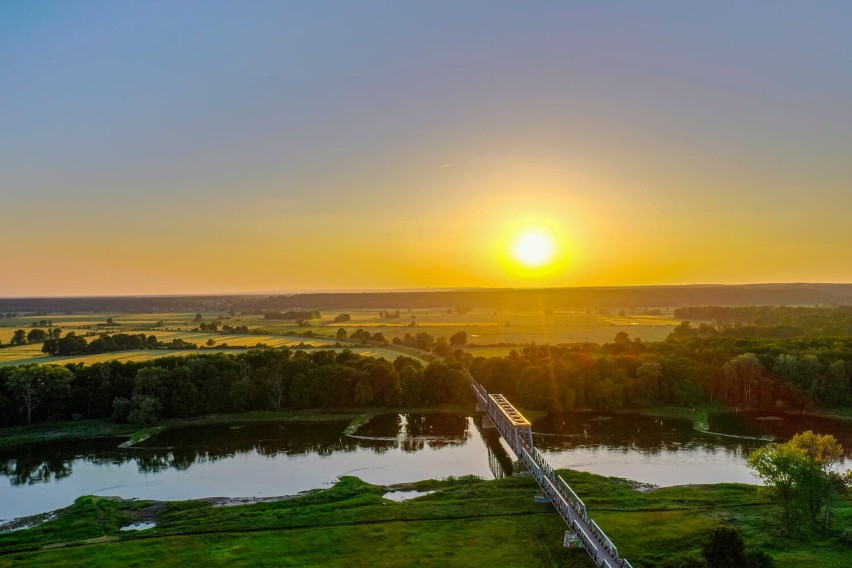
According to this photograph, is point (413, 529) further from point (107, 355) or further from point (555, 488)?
point (107, 355)

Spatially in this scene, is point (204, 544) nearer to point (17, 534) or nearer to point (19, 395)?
point (17, 534)

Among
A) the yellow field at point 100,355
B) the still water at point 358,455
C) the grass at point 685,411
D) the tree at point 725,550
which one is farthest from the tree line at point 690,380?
the tree at point 725,550

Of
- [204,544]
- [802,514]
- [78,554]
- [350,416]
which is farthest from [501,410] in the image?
[78,554]

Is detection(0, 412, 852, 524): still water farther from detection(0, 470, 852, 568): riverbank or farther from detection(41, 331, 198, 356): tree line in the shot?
detection(41, 331, 198, 356): tree line

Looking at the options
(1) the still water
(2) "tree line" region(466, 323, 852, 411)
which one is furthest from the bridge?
(2) "tree line" region(466, 323, 852, 411)

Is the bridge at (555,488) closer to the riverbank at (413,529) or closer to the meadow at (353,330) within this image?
the riverbank at (413,529)

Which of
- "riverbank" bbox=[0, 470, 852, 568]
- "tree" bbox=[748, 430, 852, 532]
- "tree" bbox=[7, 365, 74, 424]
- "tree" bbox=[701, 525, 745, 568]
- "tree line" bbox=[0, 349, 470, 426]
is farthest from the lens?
"tree line" bbox=[0, 349, 470, 426]

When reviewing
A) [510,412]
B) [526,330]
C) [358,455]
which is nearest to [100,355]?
[358,455]

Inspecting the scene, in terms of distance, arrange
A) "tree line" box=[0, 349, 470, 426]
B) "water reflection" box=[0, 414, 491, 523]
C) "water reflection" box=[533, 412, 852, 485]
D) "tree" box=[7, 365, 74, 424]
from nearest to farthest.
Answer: "water reflection" box=[0, 414, 491, 523] < "water reflection" box=[533, 412, 852, 485] < "tree" box=[7, 365, 74, 424] < "tree line" box=[0, 349, 470, 426]
